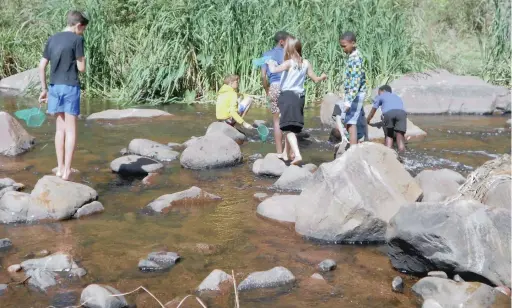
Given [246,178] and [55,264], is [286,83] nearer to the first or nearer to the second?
[246,178]

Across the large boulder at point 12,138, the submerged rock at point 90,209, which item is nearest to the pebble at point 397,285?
the submerged rock at point 90,209

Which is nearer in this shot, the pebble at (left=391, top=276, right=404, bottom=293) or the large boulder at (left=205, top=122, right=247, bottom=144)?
the pebble at (left=391, top=276, right=404, bottom=293)

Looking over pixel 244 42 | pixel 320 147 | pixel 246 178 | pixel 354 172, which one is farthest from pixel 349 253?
pixel 244 42

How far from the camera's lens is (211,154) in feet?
25.0

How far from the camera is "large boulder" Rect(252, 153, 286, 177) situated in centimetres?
725

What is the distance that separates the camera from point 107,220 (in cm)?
578

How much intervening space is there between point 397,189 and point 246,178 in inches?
77.6

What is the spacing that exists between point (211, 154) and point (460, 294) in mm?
3891

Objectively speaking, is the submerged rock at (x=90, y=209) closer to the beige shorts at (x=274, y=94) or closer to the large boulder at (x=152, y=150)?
the large boulder at (x=152, y=150)

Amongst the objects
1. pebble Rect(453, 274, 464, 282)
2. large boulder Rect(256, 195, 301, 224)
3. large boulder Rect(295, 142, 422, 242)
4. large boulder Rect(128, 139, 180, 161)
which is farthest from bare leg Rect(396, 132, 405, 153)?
pebble Rect(453, 274, 464, 282)

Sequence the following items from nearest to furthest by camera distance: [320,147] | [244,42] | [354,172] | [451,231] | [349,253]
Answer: [451,231] < [349,253] < [354,172] < [320,147] < [244,42]

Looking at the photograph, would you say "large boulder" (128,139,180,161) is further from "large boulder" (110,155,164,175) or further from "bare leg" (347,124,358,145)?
"bare leg" (347,124,358,145)

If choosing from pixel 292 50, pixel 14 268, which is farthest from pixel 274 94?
pixel 14 268

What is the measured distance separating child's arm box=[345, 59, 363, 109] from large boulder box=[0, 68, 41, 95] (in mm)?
6955
